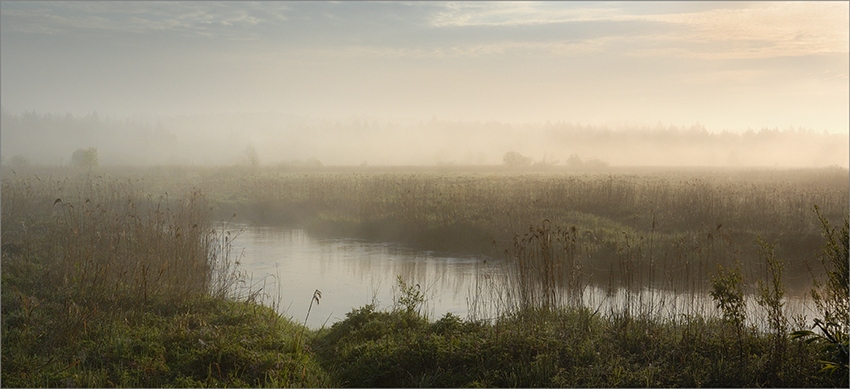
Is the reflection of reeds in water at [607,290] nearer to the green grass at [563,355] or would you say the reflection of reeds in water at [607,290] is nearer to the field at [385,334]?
the field at [385,334]

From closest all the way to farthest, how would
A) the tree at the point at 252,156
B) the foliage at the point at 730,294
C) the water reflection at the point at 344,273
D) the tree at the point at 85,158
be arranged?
1. the foliage at the point at 730,294
2. the water reflection at the point at 344,273
3. the tree at the point at 85,158
4. the tree at the point at 252,156

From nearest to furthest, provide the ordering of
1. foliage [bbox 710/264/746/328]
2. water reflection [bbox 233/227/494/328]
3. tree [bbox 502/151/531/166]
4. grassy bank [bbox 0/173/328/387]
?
grassy bank [bbox 0/173/328/387]
foliage [bbox 710/264/746/328]
water reflection [bbox 233/227/494/328]
tree [bbox 502/151/531/166]

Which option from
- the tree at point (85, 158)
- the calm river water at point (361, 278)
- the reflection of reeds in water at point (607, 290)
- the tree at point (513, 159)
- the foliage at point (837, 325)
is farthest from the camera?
the tree at point (513, 159)

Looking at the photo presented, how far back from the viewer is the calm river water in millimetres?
8992

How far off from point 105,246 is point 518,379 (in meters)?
6.76

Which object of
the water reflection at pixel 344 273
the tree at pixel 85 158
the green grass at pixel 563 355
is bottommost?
the water reflection at pixel 344 273

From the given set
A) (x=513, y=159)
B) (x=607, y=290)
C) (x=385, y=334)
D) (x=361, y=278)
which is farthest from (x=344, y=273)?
(x=513, y=159)

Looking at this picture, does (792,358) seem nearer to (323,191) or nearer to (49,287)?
(49,287)

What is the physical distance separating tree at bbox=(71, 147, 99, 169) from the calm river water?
2478 cm

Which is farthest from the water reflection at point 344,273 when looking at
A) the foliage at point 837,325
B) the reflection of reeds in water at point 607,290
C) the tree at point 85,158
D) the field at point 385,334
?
the tree at point 85,158

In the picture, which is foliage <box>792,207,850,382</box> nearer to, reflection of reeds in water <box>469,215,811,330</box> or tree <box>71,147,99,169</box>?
reflection of reeds in water <box>469,215,811,330</box>

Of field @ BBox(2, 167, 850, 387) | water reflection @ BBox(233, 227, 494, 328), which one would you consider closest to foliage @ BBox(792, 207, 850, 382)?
field @ BBox(2, 167, 850, 387)

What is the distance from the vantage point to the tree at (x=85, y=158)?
37062 millimetres

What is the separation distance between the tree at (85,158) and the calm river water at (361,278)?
24.8 metres
